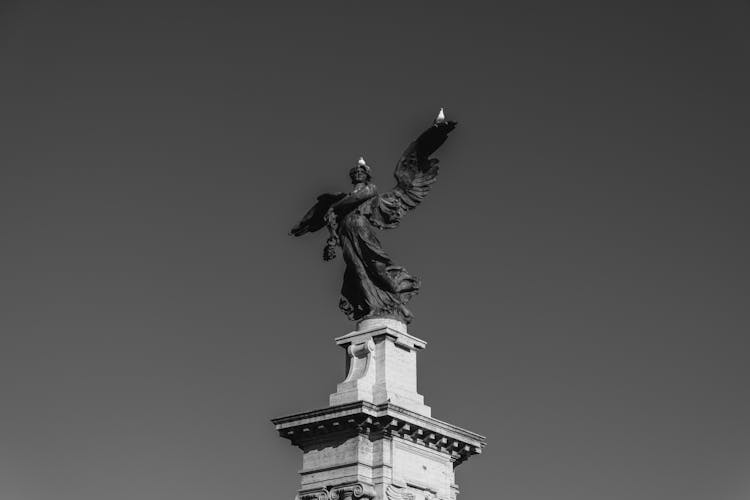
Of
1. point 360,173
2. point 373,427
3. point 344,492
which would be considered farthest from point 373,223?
point 344,492

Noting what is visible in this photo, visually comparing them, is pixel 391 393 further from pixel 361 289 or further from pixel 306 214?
pixel 306 214

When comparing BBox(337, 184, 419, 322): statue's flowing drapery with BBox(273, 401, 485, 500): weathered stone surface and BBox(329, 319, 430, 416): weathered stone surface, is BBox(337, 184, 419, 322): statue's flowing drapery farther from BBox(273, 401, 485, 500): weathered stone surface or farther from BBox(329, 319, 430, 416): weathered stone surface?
BBox(273, 401, 485, 500): weathered stone surface

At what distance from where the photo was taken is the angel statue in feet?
84.0

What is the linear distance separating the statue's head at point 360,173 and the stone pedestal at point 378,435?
355 centimetres

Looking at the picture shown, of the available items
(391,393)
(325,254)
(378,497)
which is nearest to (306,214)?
(325,254)

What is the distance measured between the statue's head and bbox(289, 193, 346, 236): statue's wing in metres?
0.69

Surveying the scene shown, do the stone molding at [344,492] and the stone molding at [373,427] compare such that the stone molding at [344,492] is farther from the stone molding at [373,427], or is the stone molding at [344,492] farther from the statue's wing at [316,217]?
the statue's wing at [316,217]

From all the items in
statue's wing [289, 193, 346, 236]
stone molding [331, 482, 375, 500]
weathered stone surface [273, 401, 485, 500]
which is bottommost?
stone molding [331, 482, 375, 500]

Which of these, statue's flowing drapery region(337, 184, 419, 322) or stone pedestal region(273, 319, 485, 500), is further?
statue's flowing drapery region(337, 184, 419, 322)

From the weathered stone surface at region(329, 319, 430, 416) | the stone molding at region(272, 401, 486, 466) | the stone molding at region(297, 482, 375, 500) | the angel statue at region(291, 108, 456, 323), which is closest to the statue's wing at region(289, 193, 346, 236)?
the angel statue at region(291, 108, 456, 323)

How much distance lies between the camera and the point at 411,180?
88.1ft

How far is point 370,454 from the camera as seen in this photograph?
23.1m

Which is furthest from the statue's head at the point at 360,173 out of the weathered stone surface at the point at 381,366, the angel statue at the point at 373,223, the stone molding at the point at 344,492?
the stone molding at the point at 344,492

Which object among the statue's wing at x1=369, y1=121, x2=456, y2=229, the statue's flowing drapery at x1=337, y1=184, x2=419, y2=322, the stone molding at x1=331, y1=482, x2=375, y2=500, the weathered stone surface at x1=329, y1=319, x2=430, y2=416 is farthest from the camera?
the statue's wing at x1=369, y1=121, x2=456, y2=229
